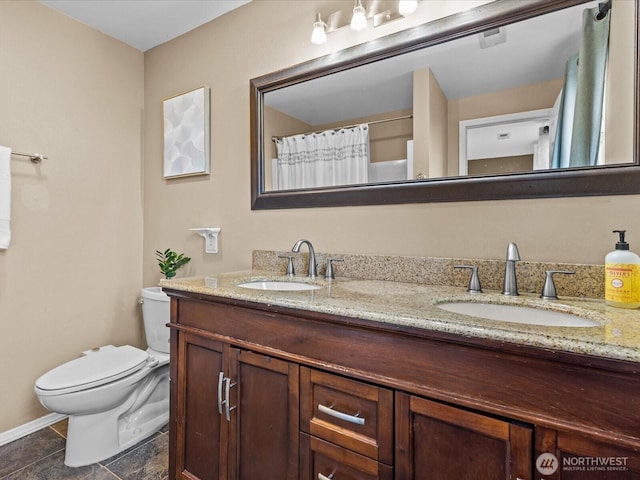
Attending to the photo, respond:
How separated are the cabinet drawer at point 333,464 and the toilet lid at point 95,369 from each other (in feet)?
3.49

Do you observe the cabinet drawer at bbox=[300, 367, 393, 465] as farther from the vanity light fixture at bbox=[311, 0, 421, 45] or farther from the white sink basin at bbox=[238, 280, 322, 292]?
the vanity light fixture at bbox=[311, 0, 421, 45]

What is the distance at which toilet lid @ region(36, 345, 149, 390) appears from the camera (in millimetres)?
1488

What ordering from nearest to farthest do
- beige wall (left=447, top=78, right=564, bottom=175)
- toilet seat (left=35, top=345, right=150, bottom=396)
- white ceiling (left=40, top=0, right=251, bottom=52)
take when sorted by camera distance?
beige wall (left=447, top=78, right=564, bottom=175), toilet seat (left=35, top=345, right=150, bottom=396), white ceiling (left=40, top=0, right=251, bottom=52)

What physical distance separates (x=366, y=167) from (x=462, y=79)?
493 millimetres

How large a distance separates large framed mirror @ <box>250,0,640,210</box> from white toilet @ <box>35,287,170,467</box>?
1.11 metres

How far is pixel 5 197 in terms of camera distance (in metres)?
1.69

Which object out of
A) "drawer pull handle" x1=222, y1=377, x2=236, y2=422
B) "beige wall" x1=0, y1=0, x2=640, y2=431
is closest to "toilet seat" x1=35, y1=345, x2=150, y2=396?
"beige wall" x1=0, y1=0, x2=640, y2=431

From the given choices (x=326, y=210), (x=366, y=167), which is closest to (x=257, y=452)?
(x=326, y=210)

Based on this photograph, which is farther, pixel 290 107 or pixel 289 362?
pixel 290 107

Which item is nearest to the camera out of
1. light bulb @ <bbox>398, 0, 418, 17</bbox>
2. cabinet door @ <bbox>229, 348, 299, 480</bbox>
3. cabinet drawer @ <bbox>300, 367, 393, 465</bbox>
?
cabinet drawer @ <bbox>300, 367, 393, 465</bbox>

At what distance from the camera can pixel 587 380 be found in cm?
63

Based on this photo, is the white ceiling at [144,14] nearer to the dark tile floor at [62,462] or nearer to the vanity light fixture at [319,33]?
the vanity light fixture at [319,33]

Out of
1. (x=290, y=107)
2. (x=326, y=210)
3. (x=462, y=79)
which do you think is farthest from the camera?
(x=290, y=107)

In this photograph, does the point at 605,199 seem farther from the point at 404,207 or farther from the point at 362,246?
the point at 362,246
